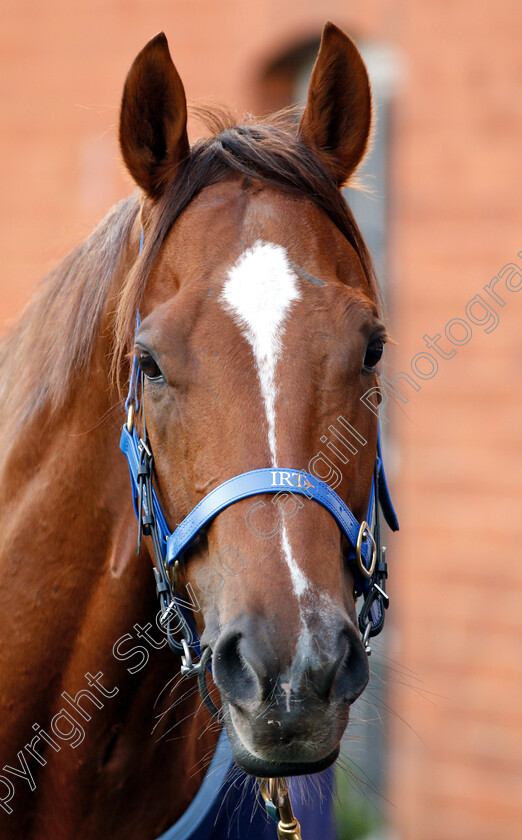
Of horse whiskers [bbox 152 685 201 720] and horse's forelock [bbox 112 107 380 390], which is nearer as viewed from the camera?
horse's forelock [bbox 112 107 380 390]

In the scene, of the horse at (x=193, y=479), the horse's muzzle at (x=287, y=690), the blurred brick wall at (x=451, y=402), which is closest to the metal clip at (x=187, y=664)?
the horse at (x=193, y=479)

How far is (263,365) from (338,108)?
0.69 m

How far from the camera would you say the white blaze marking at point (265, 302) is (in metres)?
1.34

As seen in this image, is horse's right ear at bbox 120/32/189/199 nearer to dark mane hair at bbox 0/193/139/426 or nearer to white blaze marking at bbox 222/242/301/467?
dark mane hair at bbox 0/193/139/426

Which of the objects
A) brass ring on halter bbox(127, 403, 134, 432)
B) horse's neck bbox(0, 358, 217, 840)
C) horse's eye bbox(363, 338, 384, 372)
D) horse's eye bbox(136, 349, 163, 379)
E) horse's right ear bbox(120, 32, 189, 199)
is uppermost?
horse's right ear bbox(120, 32, 189, 199)

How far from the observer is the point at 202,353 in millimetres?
1381

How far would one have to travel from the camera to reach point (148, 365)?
57.7 inches

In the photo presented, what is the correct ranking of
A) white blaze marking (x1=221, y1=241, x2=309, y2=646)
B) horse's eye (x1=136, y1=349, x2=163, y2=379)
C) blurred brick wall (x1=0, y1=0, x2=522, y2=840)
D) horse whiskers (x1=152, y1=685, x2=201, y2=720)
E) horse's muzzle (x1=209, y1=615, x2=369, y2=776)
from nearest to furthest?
horse's muzzle (x1=209, y1=615, x2=369, y2=776)
white blaze marking (x1=221, y1=241, x2=309, y2=646)
horse's eye (x1=136, y1=349, x2=163, y2=379)
horse whiskers (x1=152, y1=685, x2=201, y2=720)
blurred brick wall (x1=0, y1=0, x2=522, y2=840)

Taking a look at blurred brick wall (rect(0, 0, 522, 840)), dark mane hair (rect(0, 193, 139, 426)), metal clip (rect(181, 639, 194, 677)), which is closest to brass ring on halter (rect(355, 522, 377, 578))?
metal clip (rect(181, 639, 194, 677))

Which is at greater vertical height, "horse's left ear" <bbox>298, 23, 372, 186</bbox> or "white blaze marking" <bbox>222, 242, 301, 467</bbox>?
"horse's left ear" <bbox>298, 23, 372, 186</bbox>

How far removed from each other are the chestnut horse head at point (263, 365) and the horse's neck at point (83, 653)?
0.77 ft

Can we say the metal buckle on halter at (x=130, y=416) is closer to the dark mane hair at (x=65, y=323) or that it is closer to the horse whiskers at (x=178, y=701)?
the dark mane hair at (x=65, y=323)

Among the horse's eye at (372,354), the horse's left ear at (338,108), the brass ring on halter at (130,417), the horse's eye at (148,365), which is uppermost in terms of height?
the horse's left ear at (338,108)

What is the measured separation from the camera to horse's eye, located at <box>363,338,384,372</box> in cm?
153
